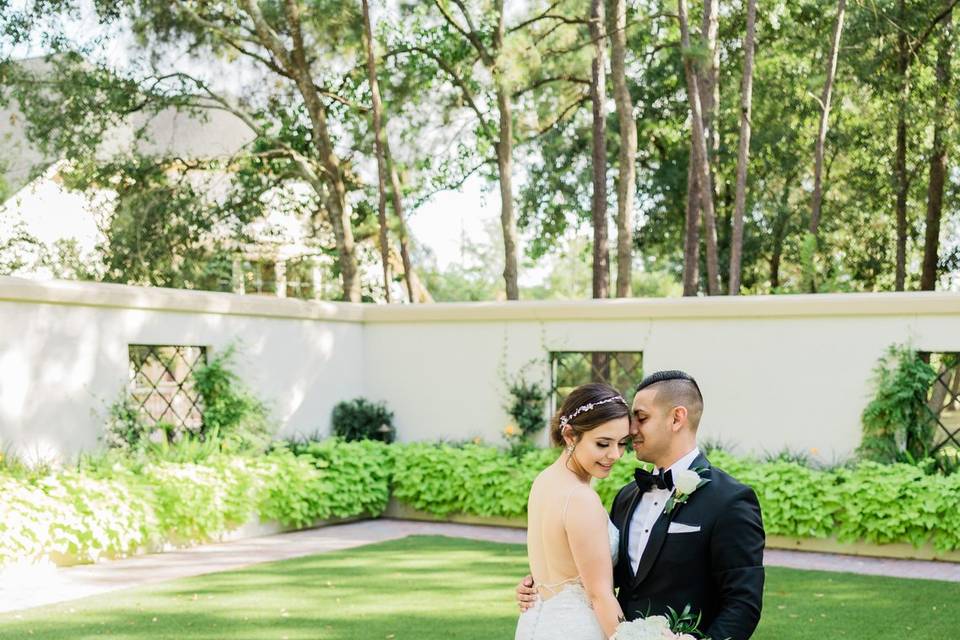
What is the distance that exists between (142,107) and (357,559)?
11440 millimetres

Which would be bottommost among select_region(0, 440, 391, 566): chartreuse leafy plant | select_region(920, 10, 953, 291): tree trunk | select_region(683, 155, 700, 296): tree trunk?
select_region(0, 440, 391, 566): chartreuse leafy plant

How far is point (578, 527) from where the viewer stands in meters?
3.31

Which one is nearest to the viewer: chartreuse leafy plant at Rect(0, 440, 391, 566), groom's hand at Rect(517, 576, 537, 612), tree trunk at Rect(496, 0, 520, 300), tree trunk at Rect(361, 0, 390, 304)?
groom's hand at Rect(517, 576, 537, 612)

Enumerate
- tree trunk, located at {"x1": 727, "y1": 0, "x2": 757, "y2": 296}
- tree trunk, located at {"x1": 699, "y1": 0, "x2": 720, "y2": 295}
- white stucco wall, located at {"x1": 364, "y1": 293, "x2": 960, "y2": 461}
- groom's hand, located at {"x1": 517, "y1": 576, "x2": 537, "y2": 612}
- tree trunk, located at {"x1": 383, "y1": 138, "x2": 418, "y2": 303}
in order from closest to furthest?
groom's hand, located at {"x1": 517, "y1": 576, "x2": 537, "y2": 612}, white stucco wall, located at {"x1": 364, "y1": 293, "x2": 960, "y2": 461}, tree trunk, located at {"x1": 727, "y1": 0, "x2": 757, "y2": 296}, tree trunk, located at {"x1": 699, "y1": 0, "x2": 720, "y2": 295}, tree trunk, located at {"x1": 383, "y1": 138, "x2": 418, "y2": 303}

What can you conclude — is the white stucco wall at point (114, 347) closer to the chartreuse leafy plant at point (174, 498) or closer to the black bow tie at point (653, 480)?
the chartreuse leafy plant at point (174, 498)

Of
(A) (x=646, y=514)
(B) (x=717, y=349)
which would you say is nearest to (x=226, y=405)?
(B) (x=717, y=349)

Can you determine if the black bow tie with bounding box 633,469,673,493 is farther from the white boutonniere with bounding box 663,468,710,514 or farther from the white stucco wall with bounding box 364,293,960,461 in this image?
the white stucco wall with bounding box 364,293,960,461

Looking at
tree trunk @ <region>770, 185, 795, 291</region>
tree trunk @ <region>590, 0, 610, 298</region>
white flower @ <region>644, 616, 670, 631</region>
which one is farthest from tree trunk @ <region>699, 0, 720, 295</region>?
white flower @ <region>644, 616, 670, 631</region>

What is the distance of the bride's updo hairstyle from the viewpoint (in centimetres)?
331

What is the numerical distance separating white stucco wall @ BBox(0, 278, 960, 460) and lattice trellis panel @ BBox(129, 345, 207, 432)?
18 cm

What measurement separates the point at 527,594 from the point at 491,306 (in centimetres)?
998

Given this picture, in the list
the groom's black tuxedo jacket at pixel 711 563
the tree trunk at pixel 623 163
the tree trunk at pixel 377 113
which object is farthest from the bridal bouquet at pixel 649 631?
the tree trunk at pixel 623 163

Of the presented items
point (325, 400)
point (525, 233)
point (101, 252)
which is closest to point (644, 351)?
point (325, 400)

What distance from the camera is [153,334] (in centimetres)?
1177
